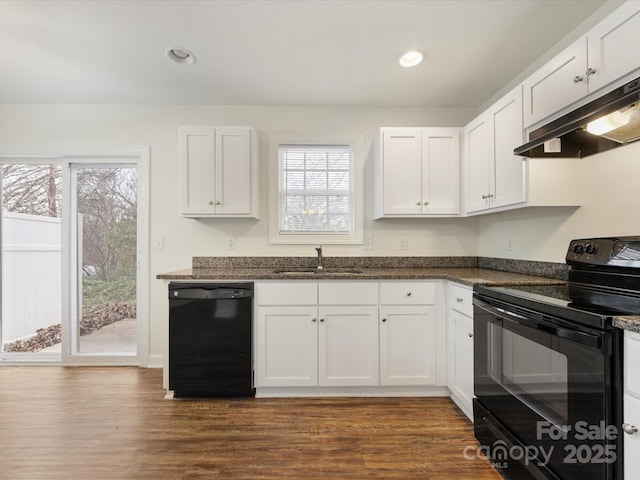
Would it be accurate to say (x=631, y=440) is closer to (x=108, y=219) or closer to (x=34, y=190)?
(x=108, y=219)

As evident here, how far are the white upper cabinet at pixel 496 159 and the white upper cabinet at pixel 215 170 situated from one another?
5.92ft

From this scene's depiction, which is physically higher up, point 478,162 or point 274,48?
point 274,48

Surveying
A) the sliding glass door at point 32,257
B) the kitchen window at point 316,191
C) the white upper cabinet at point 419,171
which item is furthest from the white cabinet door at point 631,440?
the sliding glass door at point 32,257

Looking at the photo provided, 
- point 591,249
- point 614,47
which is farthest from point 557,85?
point 591,249

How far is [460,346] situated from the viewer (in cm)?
206

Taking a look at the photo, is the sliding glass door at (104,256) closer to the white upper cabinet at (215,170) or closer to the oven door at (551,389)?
the white upper cabinet at (215,170)

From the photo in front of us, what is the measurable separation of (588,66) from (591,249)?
0.87 m

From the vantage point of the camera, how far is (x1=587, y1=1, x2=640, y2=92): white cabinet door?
1.20 meters

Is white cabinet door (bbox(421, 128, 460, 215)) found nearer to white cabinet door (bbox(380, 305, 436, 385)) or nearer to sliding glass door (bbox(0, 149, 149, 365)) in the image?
white cabinet door (bbox(380, 305, 436, 385))

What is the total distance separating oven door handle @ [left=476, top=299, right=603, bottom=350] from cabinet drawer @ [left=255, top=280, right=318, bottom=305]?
1.15 m

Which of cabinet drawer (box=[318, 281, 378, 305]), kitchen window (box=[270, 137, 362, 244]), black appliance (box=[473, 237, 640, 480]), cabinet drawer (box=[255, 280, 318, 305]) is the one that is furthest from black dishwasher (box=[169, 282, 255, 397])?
black appliance (box=[473, 237, 640, 480])

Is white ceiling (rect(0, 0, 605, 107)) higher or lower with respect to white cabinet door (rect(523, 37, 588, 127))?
higher

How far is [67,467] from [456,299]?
243 cm

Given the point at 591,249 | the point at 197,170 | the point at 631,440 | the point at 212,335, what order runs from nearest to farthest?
the point at 631,440
the point at 591,249
the point at 212,335
the point at 197,170
